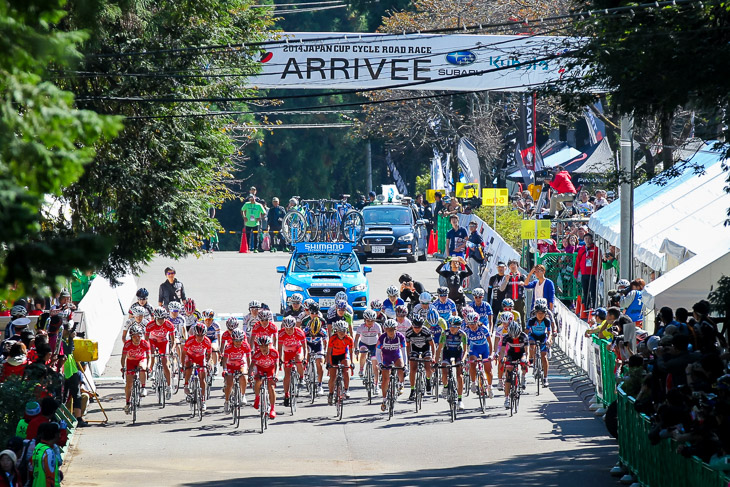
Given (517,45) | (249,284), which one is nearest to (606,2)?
(517,45)

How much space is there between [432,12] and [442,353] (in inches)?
1290

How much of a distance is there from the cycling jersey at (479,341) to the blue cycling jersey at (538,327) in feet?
3.74

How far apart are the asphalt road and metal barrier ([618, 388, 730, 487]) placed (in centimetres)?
58

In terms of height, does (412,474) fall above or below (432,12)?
below

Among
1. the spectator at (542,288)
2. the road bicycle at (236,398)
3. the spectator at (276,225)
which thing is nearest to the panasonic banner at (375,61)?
the spectator at (542,288)

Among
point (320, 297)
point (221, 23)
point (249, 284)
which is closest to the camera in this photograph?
point (221, 23)

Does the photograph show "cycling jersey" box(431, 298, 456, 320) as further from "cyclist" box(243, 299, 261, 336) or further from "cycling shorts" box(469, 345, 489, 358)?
"cyclist" box(243, 299, 261, 336)

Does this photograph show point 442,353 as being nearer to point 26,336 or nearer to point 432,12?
point 26,336

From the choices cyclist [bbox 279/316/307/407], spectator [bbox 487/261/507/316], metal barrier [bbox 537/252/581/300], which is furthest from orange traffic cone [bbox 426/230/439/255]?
cyclist [bbox 279/316/307/407]

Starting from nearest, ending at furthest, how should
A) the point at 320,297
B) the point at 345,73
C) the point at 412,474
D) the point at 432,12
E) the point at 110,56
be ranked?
the point at 412,474 → the point at 110,56 → the point at 345,73 → the point at 320,297 → the point at 432,12

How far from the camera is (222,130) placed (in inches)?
822

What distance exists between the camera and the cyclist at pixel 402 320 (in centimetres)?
2106

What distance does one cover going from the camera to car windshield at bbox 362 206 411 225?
134ft

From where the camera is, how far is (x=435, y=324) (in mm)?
21266
